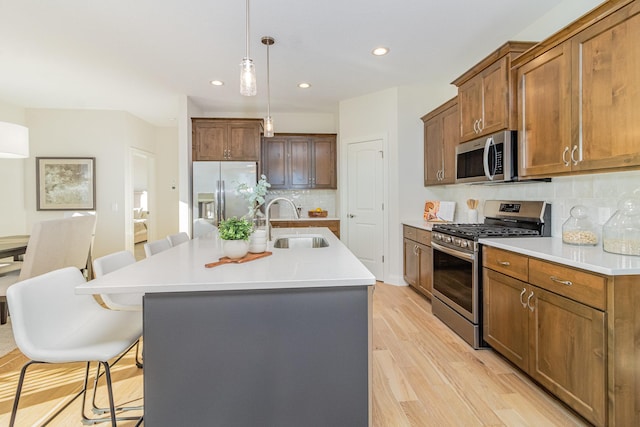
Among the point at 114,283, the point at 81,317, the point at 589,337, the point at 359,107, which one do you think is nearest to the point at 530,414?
the point at 589,337

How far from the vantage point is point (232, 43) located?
319 cm

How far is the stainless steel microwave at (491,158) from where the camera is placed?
258 centimetres

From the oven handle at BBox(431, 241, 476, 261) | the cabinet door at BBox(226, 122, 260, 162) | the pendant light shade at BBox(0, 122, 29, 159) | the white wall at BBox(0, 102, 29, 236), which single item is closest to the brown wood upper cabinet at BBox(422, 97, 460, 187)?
the oven handle at BBox(431, 241, 476, 261)

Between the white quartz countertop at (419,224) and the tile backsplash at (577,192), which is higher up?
the tile backsplash at (577,192)

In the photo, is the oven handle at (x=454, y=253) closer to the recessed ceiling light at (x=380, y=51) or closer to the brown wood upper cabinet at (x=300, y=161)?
the recessed ceiling light at (x=380, y=51)

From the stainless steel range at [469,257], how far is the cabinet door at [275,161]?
2.93 metres

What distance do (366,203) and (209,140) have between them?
254 cm

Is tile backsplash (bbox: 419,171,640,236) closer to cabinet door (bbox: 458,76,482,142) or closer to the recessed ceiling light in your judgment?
cabinet door (bbox: 458,76,482,142)

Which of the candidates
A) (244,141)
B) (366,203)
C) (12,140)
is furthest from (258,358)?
(244,141)

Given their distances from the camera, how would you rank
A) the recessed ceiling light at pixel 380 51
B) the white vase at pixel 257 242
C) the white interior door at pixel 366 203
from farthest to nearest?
the white interior door at pixel 366 203 → the recessed ceiling light at pixel 380 51 → the white vase at pixel 257 242

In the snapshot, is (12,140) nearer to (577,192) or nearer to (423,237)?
(423,237)

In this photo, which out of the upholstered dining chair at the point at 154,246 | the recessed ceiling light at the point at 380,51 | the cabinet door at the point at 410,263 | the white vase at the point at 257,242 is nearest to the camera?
the white vase at the point at 257,242

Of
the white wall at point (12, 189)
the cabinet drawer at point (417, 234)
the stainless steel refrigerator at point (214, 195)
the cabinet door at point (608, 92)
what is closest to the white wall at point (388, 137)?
the cabinet drawer at point (417, 234)

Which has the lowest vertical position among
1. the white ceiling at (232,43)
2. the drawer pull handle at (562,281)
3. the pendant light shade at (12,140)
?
the drawer pull handle at (562,281)
